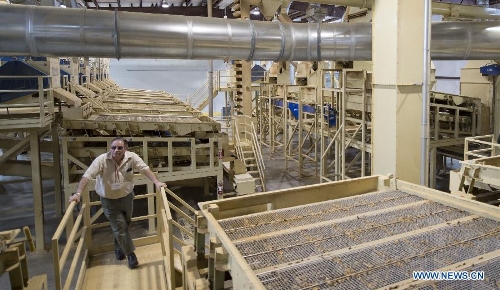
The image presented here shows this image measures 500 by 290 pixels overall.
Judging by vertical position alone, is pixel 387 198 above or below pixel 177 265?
above

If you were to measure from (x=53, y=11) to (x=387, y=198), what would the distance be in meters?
5.49

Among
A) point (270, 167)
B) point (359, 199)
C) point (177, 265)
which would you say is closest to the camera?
point (359, 199)

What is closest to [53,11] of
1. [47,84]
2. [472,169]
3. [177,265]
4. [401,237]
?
[47,84]

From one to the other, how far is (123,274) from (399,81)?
4.68 meters

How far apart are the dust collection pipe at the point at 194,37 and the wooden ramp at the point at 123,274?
10.8ft

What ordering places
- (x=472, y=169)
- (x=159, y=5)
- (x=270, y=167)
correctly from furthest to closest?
(x=159, y=5) < (x=270, y=167) < (x=472, y=169)

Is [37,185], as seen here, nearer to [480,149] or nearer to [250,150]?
[250,150]

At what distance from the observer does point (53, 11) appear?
5.86 meters

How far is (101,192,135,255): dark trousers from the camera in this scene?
16.3 ft

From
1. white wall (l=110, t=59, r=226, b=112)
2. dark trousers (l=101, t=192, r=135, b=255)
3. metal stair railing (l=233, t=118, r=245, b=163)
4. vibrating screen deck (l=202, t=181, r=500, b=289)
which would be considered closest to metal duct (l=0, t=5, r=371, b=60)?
dark trousers (l=101, t=192, r=135, b=255)

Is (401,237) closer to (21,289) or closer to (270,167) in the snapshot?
(21,289)

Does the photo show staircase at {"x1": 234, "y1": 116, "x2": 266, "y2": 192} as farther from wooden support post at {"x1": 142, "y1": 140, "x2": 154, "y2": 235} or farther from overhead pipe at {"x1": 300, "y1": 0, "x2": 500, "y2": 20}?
overhead pipe at {"x1": 300, "y1": 0, "x2": 500, "y2": 20}

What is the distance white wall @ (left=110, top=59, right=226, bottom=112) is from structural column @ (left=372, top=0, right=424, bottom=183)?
21054 mm

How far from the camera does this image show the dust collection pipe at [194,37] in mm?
5793
